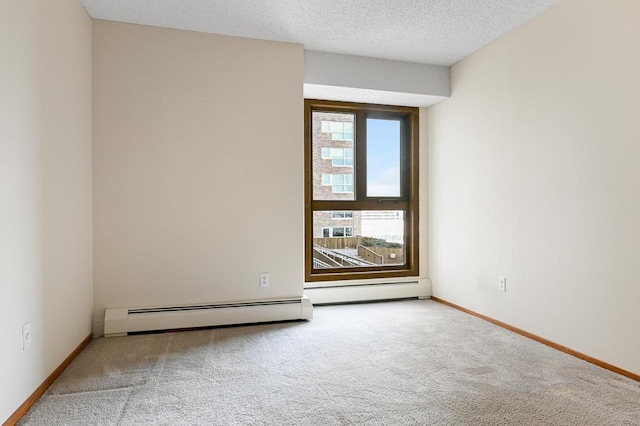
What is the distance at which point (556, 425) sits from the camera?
1.60 m

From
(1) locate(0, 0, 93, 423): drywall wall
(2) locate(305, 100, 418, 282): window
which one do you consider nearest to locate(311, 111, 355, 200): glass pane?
(2) locate(305, 100, 418, 282): window

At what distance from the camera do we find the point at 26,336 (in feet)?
5.73

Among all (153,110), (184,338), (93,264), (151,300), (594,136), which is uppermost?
(153,110)

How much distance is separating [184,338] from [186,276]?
1.64 feet

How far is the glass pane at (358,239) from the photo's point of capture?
387cm

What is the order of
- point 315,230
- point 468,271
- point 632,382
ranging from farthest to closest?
point 315,230, point 468,271, point 632,382

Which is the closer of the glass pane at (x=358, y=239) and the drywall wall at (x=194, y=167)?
the drywall wall at (x=194, y=167)

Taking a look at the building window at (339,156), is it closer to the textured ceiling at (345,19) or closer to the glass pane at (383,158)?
the glass pane at (383,158)

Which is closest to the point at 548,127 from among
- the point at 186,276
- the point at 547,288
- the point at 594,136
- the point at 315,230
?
the point at 594,136

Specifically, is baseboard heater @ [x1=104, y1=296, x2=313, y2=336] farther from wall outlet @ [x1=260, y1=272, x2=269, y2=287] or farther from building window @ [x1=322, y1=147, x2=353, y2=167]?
building window @ [x1=322, y1=147, x2=353, y2=167]

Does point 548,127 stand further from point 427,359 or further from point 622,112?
point 427,359

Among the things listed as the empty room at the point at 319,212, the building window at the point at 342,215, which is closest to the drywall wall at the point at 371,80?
the empty room at the point at 319,212

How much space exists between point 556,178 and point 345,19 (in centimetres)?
195

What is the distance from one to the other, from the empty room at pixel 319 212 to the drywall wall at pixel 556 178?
0.6 inches
